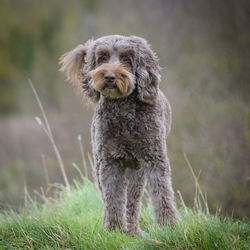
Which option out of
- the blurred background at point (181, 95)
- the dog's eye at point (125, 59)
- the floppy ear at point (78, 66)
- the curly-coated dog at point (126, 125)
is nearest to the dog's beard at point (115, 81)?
the curly-coated dog at point (126, 125)

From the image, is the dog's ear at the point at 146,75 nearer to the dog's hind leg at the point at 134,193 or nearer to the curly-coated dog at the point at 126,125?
the curly-coated dog at the point at 126,125

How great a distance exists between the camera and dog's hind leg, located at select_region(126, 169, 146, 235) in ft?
14.2

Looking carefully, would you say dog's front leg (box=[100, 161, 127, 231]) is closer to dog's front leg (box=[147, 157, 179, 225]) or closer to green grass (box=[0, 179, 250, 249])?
green grass (box=[0, 179, 250, 249])

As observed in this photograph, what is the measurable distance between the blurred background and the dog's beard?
13.1ft

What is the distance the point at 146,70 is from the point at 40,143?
31.2 feet

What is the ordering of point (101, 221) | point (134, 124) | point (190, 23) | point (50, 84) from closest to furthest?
point (134, 124), point (101, 221), point (190, 23), point (50, 84)

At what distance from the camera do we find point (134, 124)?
3930mm

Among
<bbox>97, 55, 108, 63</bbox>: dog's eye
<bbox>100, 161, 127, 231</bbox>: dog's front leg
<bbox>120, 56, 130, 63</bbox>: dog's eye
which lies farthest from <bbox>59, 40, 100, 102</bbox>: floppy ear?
<bbox>100, 161, 127, 231</bbox>: dog's front leg

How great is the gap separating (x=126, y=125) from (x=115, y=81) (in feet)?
1.67

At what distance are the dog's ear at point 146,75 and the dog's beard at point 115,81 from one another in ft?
0.60

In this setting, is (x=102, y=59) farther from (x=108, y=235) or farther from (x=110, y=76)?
(x=108, y=235)

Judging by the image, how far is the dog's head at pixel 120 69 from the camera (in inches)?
145

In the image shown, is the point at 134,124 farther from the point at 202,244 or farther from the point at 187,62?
the point at 187,62

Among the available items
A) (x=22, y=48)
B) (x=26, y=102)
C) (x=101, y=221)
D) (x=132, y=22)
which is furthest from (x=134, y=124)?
(x=22, y=48)
